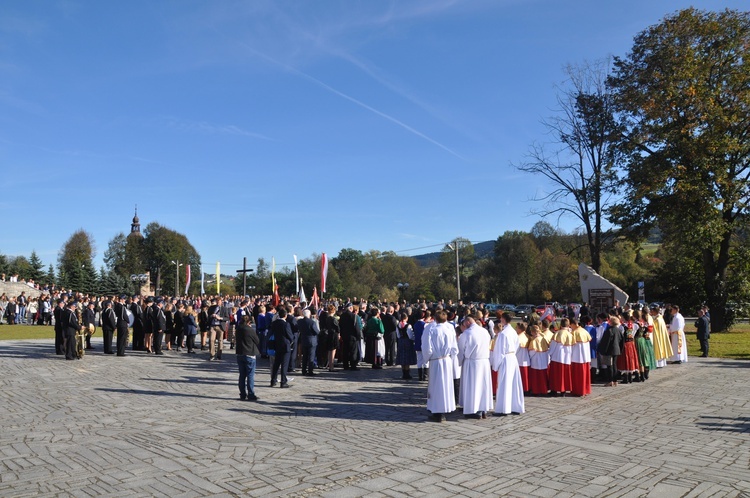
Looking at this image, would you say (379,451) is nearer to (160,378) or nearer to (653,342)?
(160,378)

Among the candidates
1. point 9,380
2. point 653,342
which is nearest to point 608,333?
point 653,342

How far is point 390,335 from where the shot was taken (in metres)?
17.0

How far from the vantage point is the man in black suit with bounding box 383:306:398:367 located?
16.4 metres

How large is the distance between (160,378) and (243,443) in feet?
24.3

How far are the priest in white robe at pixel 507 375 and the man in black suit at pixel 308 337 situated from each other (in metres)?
5.71

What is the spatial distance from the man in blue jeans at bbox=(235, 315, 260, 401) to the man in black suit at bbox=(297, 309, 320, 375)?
3.24 meters

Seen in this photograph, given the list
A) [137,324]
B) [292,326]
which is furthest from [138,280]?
[292,326]

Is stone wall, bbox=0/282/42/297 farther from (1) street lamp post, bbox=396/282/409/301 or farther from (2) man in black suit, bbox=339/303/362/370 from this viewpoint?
(2) man in black suit, bbox=339/303/362/370

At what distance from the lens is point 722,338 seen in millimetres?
26641

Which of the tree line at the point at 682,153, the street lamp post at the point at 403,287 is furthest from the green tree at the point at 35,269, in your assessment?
the tree line at the point at 682,153

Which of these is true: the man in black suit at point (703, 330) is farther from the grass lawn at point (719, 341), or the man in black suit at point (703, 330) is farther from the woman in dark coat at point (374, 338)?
the woman in dark coat at point (374, 338)

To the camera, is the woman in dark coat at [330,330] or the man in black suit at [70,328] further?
the man in black suit at [70,328]

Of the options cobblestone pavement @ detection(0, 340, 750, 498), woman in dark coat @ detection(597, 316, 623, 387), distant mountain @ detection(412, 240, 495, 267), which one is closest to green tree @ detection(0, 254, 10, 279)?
distant mountain @ detection(412, 240, 495, 267)

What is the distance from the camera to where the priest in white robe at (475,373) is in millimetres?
9930
